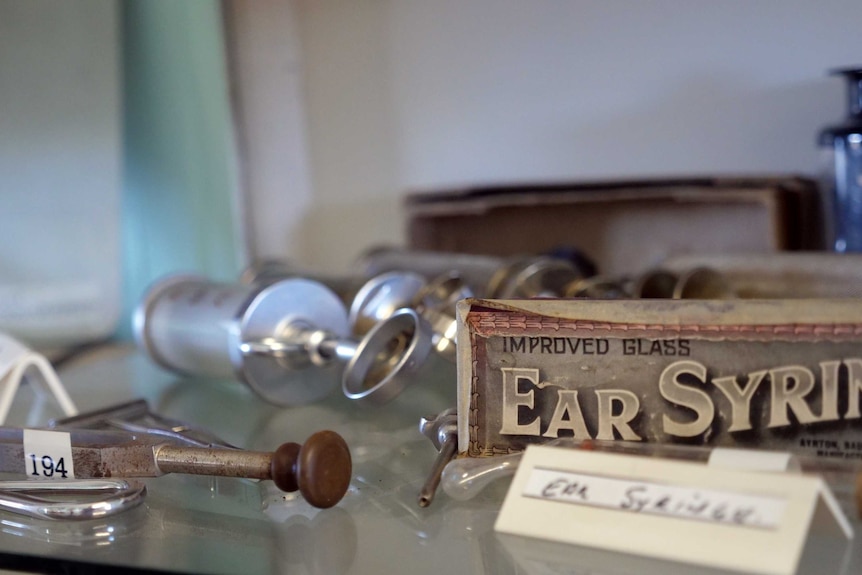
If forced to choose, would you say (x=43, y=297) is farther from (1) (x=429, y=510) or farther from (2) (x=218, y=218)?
(1) (x=429, y=510)

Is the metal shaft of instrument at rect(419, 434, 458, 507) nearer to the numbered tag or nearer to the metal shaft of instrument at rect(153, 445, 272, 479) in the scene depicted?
the metal shaft of instrument at rect(153, 445, 272, 479)

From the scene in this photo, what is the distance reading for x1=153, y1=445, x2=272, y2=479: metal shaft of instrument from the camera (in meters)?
0.43

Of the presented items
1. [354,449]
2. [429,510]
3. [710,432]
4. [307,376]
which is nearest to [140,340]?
[307,376]

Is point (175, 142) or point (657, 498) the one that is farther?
point (175, 142)

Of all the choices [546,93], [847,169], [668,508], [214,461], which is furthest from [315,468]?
[546,93]

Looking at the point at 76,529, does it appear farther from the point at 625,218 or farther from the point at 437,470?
the point at 625,218

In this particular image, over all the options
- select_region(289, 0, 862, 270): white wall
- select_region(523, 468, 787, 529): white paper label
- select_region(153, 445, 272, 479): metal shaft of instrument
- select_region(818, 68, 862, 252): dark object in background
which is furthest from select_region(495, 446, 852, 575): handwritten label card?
select_region(289, 0, 862, 270): white wall

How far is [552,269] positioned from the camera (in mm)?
739

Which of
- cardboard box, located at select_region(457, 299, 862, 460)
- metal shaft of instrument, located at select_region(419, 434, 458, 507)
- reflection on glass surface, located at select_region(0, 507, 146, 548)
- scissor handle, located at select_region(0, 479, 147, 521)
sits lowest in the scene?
reflection on glass surface, located at select_region(0, 507, 146, 548)

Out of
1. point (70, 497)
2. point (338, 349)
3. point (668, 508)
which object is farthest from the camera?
point (338, 349)

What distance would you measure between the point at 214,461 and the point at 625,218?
0.60 meters

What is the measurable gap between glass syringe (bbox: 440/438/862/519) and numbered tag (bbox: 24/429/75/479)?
211mm

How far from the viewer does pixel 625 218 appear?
3.02 feet

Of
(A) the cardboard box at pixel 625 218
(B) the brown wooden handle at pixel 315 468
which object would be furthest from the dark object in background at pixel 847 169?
(B) the brown wooden handle at pixel 315 468
